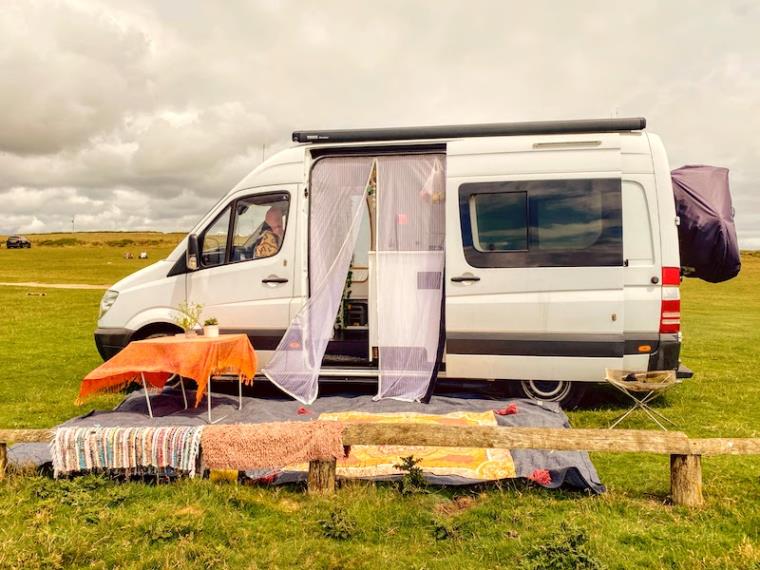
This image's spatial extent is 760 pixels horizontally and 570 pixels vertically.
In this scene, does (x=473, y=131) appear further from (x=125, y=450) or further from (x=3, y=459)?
(x=3, y=459)

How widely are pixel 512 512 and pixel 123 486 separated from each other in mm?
2808

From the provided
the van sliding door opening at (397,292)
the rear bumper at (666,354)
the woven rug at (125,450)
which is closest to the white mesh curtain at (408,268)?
the van sliding door opening at (397,292)

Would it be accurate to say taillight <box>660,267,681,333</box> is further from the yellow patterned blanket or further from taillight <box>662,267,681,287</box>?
the yellow patterned blanket

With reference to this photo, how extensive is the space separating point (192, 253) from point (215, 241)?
31 cm

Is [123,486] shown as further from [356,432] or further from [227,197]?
[227,197]

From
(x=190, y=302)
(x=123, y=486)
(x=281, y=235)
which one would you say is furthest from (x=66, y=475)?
(x=281, y=235)

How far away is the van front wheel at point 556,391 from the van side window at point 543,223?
1395 millimetres

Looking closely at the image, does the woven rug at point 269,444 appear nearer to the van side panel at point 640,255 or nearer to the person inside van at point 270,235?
the person inside van at point 270,235

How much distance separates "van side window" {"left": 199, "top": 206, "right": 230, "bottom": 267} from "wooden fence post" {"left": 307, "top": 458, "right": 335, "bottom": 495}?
12.1 ft

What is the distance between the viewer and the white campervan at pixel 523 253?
6605 mm

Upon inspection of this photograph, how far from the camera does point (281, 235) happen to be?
7340 millimetres

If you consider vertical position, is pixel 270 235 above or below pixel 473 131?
below

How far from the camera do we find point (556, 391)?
7082mm

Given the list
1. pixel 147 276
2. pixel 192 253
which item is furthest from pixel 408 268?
pixel 147 276
